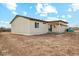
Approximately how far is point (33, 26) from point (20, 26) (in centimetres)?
21

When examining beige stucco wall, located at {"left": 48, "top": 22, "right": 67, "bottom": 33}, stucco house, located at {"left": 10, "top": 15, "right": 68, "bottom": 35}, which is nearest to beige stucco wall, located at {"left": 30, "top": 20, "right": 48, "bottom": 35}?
stucco house, located at {"left": 10, "top": 15, "right": 68, "bottom": 35}

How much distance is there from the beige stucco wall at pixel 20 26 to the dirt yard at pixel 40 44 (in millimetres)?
81

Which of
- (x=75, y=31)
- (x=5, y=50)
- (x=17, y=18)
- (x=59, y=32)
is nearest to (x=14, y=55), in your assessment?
(x=5, y=50)

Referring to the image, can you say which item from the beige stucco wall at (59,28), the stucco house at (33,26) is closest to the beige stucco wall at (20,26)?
the stucco house at (33,26)

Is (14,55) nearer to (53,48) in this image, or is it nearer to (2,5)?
(53,48)

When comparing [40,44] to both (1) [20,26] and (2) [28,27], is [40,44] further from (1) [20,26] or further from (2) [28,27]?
(1) [20,26]

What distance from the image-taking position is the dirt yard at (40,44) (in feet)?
9.00

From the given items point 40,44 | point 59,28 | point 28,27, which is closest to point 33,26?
point 28,27

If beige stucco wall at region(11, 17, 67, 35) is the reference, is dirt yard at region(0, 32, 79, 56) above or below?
below

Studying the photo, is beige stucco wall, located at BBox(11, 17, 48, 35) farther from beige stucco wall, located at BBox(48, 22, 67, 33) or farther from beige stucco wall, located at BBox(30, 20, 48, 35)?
beige stucco wall, located at BBox(48, 22, 67, 33)

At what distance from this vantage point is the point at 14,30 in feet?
9.27

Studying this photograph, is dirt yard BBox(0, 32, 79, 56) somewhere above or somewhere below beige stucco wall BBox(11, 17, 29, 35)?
below

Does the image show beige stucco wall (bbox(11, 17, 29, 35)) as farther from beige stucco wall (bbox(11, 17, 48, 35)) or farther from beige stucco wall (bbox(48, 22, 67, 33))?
beige stucco wall (bbox(48, 22, 67, 33))

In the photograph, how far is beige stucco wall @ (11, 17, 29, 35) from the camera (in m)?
2.79
